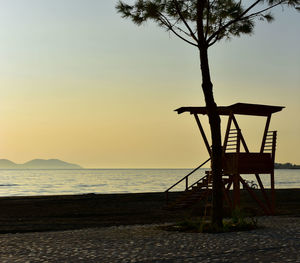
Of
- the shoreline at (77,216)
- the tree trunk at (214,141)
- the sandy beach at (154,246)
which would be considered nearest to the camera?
the sandy beach at (154,246)

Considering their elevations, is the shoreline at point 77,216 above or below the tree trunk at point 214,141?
below

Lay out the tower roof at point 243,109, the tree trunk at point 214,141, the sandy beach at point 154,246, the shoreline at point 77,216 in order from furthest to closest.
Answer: the tower roof at point 243,109, the shoreline at point 77,216, the tree trunk at point 214,141, the sandy beach at point 154,246

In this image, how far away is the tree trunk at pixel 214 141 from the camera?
16750mm

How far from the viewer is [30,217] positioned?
2508 centimetres

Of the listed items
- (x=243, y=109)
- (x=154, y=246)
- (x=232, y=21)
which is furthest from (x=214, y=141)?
(x=243, y=109)

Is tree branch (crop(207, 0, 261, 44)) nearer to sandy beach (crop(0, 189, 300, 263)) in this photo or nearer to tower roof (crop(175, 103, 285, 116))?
A: tower roof (crop(175, 103, 285, 116))

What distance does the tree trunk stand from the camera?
1675 centimetres

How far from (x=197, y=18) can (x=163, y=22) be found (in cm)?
127

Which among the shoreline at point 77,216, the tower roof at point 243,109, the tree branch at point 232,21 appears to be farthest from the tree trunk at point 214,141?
the tower roof at point 243,109

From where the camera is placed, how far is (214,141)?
16.9m

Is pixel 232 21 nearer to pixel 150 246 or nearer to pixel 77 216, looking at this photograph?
pixel 150 246

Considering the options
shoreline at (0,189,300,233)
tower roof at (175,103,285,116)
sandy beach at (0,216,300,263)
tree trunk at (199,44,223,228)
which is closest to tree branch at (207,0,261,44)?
tree trunk at (199,44,223,228)

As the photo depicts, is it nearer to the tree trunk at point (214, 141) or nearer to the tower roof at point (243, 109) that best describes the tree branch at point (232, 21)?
the tree trunk at point (214, 141)

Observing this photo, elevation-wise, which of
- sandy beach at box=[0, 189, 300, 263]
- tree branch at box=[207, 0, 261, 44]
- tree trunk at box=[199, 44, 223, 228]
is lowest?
sandy beach at box=[0, 189, 300, 263]
